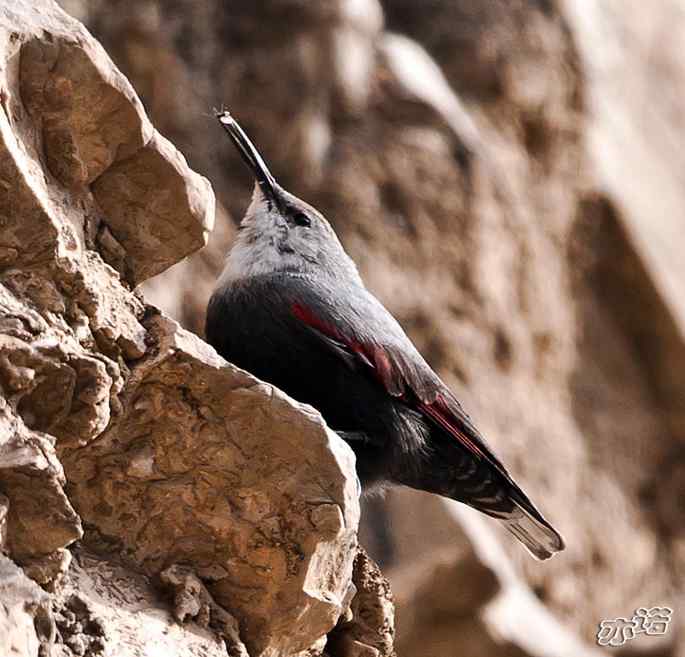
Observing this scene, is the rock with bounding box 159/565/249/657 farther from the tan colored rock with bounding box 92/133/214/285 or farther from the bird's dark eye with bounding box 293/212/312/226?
the bird's dark eye with bounding box 293/212/312/226

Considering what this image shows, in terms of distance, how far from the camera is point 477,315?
8.15 meters

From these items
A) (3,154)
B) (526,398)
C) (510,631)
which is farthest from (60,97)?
(526,398)

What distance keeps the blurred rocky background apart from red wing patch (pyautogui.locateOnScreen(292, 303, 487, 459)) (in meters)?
2.56

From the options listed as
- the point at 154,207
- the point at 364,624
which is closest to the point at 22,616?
the point at 154,207

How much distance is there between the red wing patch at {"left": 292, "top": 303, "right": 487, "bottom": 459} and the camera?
387cm

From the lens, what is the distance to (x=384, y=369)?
3.91 meters

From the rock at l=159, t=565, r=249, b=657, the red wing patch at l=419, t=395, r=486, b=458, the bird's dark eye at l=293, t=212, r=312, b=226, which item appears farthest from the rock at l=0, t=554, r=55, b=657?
the bird's dark eye at l=293, t=212, r=312, b=226

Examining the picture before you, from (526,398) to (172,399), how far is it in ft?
17.9

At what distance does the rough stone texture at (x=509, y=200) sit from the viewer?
7.70 meters

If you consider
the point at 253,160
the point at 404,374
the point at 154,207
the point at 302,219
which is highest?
the point at 154,207

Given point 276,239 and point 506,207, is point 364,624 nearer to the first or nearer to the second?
point 276,239

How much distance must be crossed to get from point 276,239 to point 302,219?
0.19 metres
